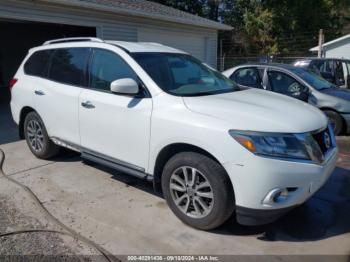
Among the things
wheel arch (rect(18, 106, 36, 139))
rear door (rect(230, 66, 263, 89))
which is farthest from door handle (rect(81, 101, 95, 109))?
rear door (rect(230, 66, 263, 89))

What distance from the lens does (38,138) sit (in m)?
5.70

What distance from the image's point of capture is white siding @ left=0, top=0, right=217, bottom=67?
8.70 meters

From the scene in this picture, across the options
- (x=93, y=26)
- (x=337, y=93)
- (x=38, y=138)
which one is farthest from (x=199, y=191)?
(x=93, y=26)

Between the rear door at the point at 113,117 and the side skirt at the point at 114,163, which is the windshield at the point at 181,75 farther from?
the side skirt at the point at 114,163

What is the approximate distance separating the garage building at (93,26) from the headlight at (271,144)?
7.36 meters

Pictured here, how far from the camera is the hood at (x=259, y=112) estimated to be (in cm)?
327

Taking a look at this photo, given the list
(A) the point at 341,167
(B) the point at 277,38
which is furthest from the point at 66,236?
(B) the point at 277,38

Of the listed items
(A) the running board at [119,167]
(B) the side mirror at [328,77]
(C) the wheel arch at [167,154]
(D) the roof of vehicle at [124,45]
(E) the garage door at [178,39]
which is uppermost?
(E) the garage door at [178,39]

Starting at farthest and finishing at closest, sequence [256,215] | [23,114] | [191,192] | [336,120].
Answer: [336,120]
[23,114]
[191,192]
[256,215]

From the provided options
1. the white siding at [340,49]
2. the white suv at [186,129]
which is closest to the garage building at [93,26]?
the white suv at [186,129]

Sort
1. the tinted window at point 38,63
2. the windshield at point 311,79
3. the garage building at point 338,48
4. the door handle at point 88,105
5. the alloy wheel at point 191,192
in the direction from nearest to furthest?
the alloy wheel at point 191,192 → the door handle at point 88,105 → the tinted window at point 38,63 → the windshield at point 311,79 → the garage building at point 338,48

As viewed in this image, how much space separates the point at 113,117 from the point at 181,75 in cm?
98

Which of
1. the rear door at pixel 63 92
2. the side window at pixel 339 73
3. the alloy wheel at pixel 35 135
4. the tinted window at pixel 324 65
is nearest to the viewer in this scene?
the rear door at pixel 63 92

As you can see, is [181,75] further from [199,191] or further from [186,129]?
[199,191]
